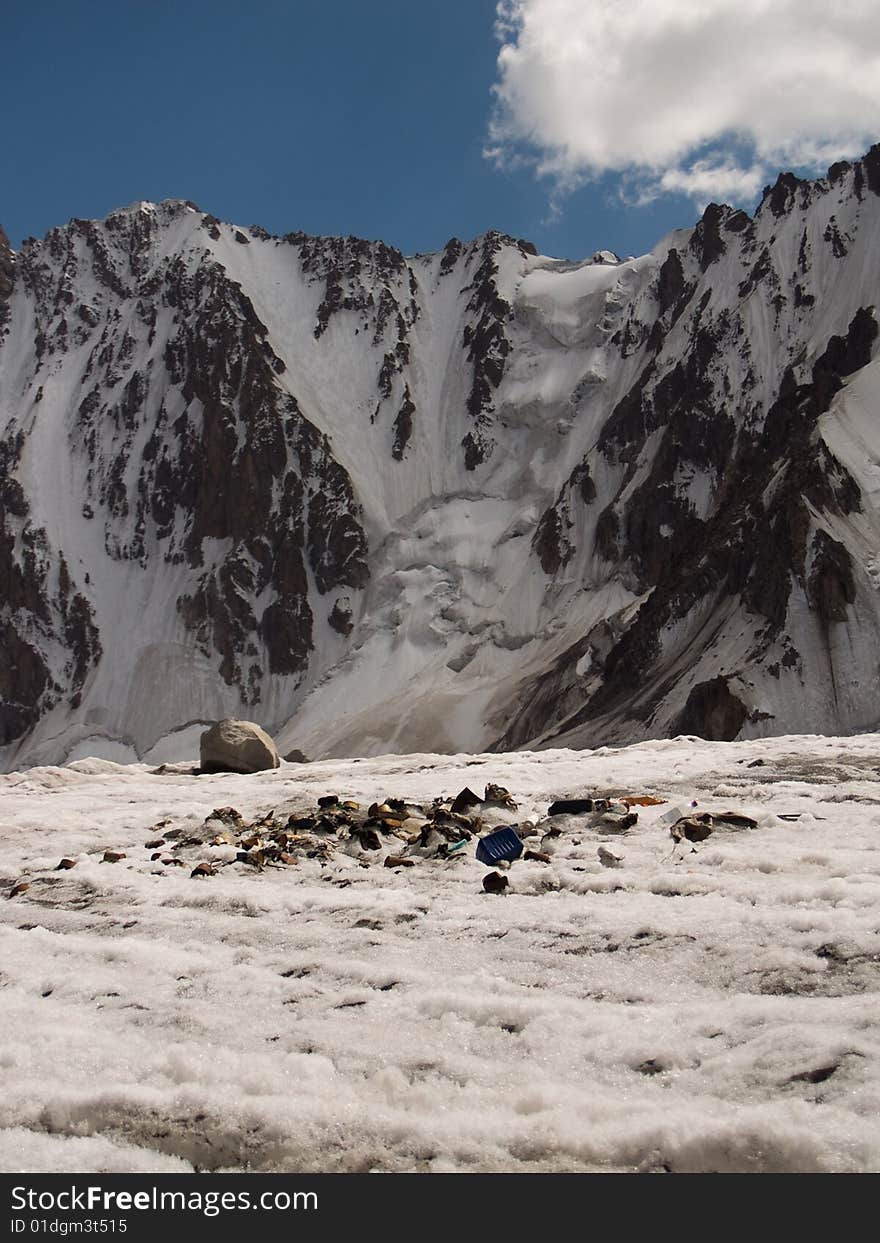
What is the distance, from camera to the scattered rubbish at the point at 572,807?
9609 millimetres

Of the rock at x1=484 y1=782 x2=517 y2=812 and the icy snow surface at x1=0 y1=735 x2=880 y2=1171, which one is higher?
the rock at x1=484 y1=782 x2=517 y2=812

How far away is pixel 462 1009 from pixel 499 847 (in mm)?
3143

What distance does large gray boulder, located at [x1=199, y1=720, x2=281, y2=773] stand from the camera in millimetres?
18703

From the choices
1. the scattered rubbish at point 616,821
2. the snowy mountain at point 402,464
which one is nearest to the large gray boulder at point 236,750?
the scattered rubbish at point 616,821

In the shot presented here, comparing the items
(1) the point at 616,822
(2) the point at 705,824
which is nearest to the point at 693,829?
(2) the point at 705,824

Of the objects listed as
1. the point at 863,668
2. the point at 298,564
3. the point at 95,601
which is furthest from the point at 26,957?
the point at 95,601

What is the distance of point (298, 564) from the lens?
95375 mm

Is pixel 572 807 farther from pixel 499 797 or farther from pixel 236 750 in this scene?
pixel 236 750

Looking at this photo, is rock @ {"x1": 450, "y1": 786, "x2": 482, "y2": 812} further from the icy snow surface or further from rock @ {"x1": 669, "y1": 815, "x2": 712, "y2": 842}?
rock @ {"x1": 669, "y1": 815, "x2": 712, "y2": 842}

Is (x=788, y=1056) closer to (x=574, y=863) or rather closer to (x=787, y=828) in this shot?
(x=574, y=863)

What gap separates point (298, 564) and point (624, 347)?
4032 centimetres

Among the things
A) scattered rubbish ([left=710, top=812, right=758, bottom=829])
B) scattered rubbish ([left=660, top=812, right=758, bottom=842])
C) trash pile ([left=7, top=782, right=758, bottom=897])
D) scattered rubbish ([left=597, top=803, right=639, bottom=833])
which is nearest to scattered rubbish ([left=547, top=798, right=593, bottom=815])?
trash pile ([left=7, top=782, right=758, bottom=897])

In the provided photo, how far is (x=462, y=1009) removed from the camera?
16.9 feet

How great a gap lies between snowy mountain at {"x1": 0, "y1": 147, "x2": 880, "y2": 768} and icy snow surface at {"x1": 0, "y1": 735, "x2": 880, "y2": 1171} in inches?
1617
